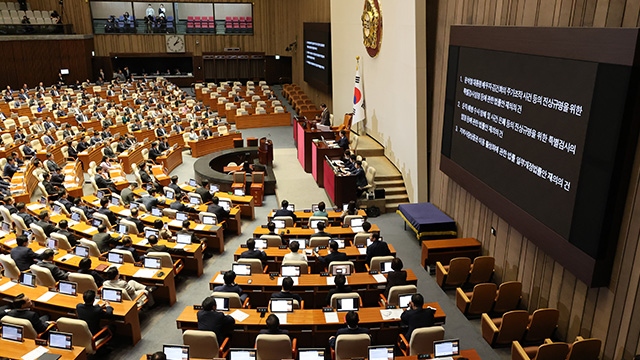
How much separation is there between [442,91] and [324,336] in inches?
257

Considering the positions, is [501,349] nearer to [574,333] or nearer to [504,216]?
[574,333]

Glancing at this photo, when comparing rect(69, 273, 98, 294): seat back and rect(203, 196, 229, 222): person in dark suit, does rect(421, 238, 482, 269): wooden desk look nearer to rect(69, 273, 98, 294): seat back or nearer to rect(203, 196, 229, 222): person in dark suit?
rect(203, 196, 229, 222): person in dark suit

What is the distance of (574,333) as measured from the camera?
6863mm

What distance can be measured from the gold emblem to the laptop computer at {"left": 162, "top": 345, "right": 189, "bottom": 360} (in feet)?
36.7

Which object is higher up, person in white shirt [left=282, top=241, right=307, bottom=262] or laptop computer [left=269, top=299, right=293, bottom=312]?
person in white shirt [left=282, top=241, right=307, bottom=262]

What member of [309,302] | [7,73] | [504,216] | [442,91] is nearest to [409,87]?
[442,91]

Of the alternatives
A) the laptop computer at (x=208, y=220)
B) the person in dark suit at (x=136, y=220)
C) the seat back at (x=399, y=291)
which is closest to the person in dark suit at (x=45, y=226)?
the person in dark suit at (x=136, y=220)

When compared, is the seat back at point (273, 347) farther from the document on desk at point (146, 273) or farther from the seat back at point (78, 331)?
the document on desk at point (146, 273)

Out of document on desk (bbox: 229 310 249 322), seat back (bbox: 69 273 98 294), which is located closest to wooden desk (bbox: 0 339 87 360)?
seat back (bbox: 69 273 98 294)

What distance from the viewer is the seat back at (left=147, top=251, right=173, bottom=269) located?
331 inches

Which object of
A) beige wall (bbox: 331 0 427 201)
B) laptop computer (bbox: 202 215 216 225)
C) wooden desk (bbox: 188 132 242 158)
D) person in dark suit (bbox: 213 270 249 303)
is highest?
beige wall (bbox: 331 0 427 201)

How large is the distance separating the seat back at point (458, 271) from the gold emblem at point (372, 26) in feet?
26.5

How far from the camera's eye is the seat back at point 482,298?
771 cm

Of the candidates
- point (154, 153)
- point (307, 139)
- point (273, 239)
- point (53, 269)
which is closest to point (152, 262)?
point (53, 269)
